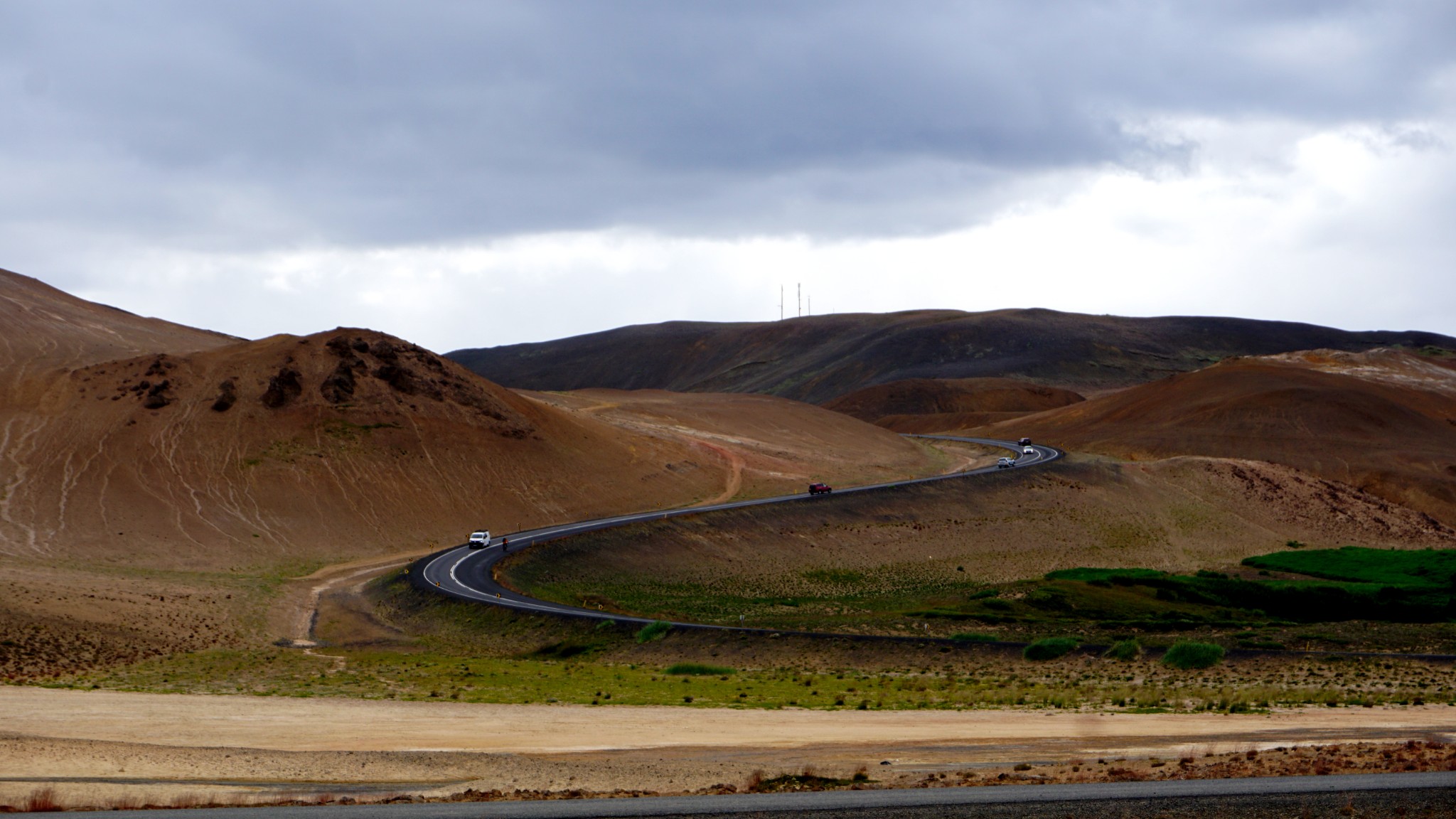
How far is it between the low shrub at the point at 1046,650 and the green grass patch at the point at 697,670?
355 inches

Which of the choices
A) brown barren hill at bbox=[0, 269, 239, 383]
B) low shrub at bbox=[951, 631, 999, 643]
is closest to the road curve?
low shrub at bbox=[951, 631, 999, 643]

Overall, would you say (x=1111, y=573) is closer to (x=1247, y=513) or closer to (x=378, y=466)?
(x=1247, y=513)

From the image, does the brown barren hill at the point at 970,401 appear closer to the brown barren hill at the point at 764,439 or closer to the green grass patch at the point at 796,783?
the brown barren hill at the point at 764,439

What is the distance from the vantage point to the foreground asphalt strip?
1700 centimetres

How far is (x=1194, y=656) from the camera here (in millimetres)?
36500

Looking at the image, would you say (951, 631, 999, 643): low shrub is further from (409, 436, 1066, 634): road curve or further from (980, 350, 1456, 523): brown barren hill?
(980, 350, 1456, 523): brown barren hill

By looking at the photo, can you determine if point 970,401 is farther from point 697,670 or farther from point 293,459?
point 697,670

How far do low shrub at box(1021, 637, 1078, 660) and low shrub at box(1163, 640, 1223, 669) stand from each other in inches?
114

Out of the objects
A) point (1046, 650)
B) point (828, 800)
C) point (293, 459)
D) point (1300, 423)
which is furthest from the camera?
point (1300, 423)

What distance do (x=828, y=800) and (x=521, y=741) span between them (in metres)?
7.96

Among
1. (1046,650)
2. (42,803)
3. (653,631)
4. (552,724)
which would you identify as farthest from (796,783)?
(653,631)

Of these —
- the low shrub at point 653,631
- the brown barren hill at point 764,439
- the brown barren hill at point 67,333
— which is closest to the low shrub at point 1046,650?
the low shrub at point 653,631

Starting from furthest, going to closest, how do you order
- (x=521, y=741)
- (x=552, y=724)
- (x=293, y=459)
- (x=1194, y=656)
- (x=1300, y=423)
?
(x=1300, y=423), (x=293, y=459), (x=1194, y=656), (x=552, y=724), (x=521, y=741)

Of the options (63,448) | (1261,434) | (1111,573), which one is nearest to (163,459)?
(63,448)
